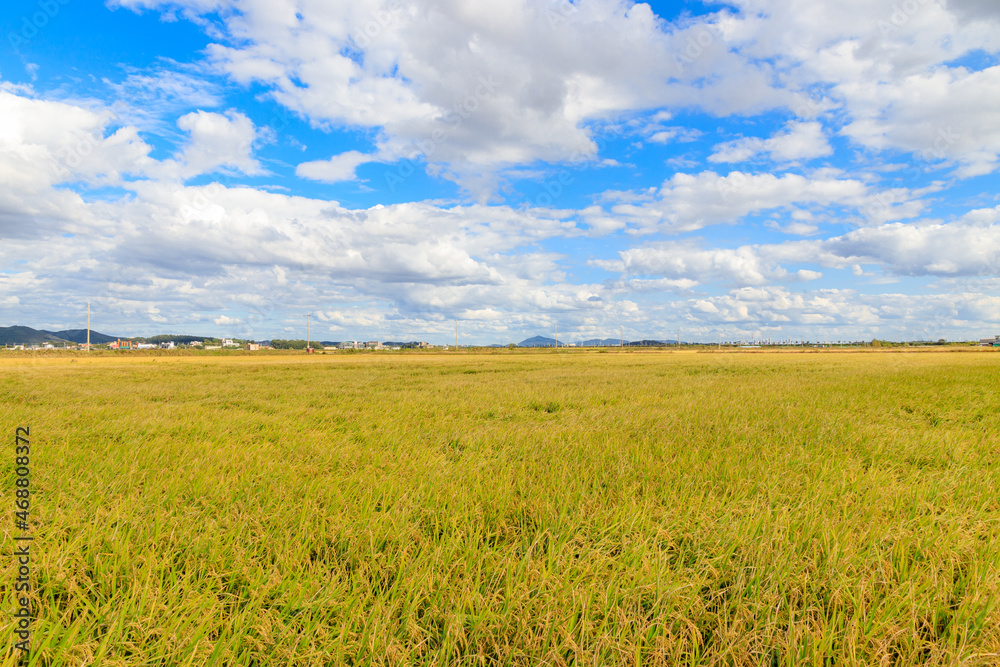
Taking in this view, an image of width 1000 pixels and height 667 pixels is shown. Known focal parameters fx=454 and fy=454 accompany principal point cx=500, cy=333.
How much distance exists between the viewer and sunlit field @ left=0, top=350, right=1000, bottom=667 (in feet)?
8.82

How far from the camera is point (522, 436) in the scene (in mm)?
8344

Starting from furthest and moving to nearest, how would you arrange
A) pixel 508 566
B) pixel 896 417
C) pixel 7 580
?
pixel 896 417 → pixel 508 566 → pixel 7 580

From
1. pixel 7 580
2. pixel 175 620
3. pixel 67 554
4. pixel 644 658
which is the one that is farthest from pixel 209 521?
pixel 644 658

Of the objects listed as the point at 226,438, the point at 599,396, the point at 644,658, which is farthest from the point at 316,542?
the point at 599,396

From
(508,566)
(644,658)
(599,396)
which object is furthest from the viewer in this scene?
(599,396)

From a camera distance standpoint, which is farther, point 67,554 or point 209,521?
point 209,521

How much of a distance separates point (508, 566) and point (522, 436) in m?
5.01

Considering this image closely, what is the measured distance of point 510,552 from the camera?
3641mm

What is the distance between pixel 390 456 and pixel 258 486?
1.97 m

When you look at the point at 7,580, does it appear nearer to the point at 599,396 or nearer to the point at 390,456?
the point at 390,456

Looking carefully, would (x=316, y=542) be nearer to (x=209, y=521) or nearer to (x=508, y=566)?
(x=209, y=521)

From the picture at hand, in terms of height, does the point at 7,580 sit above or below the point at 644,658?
above

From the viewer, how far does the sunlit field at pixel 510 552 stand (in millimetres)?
2689

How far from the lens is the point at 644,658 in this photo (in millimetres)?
2662
